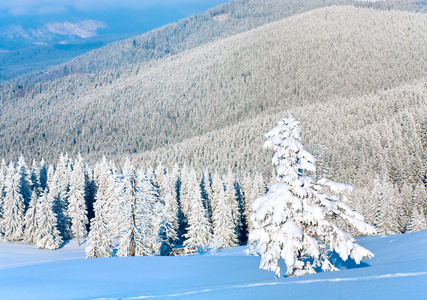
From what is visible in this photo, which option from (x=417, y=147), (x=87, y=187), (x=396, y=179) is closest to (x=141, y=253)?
(x=87, y=187)

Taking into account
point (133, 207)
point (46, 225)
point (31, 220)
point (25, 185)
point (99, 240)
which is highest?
point (25, 185)

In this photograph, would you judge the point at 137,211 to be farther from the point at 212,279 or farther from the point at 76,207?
the point at 76,207

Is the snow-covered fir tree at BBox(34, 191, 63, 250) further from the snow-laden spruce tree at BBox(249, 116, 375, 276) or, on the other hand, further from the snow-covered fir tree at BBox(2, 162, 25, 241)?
the snow-laden spruce tree at BBox(249, 116, 375, 276)

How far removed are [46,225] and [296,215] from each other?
2097 inches

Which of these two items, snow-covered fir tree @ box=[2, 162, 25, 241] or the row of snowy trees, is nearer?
the row of snowy trees

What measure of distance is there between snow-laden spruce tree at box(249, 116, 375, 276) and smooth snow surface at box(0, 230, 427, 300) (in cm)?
80

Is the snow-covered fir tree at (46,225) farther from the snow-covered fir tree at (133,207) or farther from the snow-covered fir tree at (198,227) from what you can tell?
the snow-covered fir tree at (133,207)

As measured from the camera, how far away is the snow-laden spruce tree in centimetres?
1169

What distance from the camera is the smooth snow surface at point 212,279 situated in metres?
9.45

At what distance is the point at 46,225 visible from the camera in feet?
184

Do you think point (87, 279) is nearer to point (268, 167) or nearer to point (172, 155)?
point (268, 167)

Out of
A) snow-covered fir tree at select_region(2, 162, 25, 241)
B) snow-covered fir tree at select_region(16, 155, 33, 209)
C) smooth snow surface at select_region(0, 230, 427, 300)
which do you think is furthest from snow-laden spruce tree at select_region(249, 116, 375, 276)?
snow-covered fir tree at select_region(16, 155, 33, 209)

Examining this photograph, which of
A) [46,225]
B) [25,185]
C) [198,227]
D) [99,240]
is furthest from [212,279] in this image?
[25,185]

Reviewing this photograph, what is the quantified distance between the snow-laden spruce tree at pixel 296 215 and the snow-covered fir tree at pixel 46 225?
5068 centimetres
